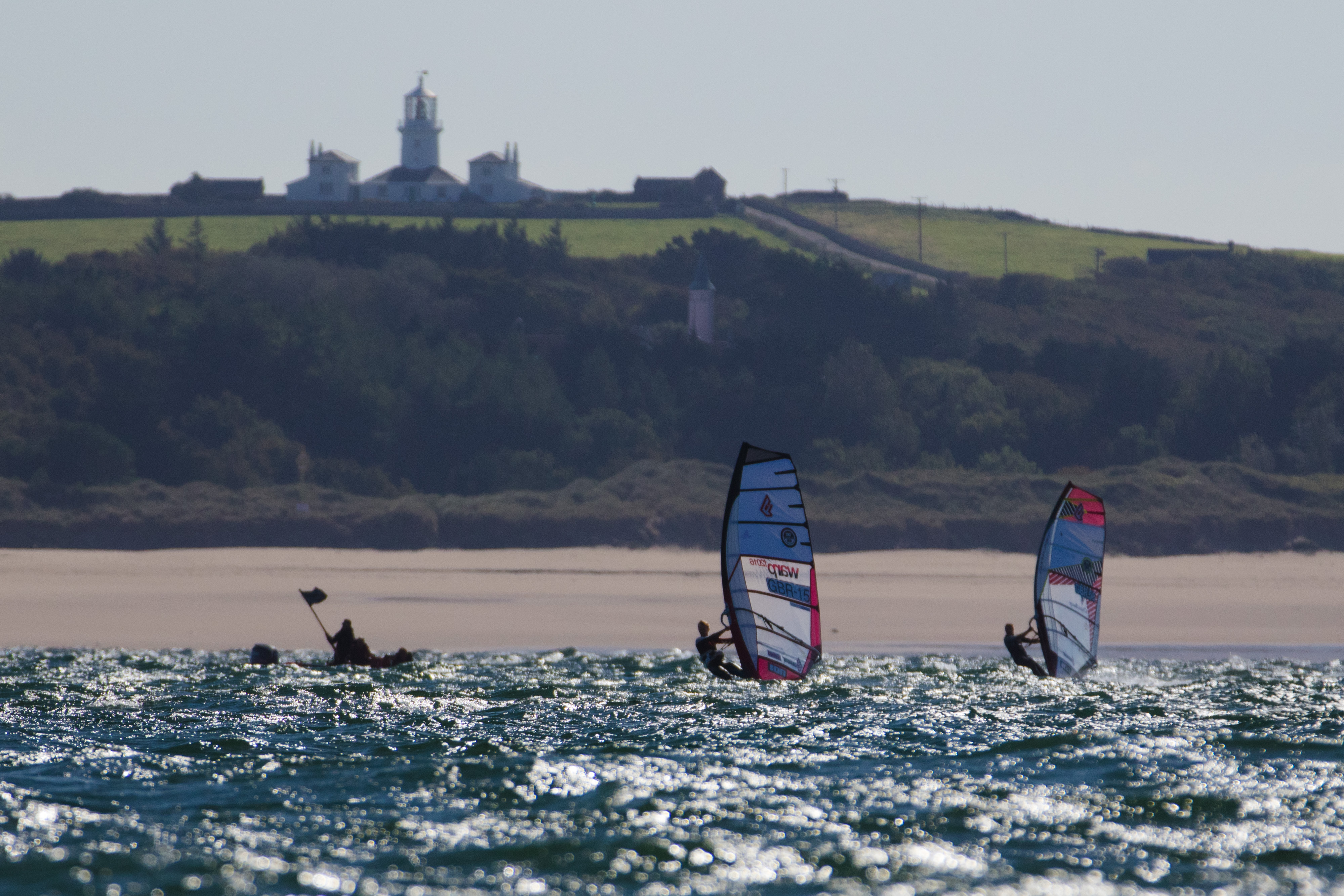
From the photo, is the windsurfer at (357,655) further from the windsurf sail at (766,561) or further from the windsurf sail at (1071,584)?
the windsurf sail at (1071,584)

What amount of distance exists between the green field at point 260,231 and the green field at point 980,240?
33.9ft

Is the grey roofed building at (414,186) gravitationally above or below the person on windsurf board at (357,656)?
above

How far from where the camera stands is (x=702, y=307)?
5641 centimetres

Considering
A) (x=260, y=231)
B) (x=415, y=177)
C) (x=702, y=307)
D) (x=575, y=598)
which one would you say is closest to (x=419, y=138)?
(x=415, y=177)

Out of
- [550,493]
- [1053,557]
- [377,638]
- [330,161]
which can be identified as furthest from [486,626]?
[330,161]

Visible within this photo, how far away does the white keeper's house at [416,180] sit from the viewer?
9462cm

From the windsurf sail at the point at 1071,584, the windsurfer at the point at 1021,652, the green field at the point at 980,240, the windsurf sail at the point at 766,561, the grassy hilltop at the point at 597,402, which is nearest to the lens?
Result: the windsurf sail at the point at 766,561

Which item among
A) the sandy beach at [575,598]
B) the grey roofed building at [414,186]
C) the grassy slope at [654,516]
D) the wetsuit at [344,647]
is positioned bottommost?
the sandy beach at [575,598]

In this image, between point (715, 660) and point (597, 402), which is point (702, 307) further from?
point (715, 660)

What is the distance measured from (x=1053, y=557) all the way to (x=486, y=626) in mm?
9555

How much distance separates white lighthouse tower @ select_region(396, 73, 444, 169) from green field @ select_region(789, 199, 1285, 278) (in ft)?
85.6

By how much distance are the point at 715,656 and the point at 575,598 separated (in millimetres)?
10196

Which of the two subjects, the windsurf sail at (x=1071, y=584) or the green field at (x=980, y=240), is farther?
the green field at (x=980, y=240)

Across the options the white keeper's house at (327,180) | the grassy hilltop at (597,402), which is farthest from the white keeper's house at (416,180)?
the grassy hilltop at (597,402)
